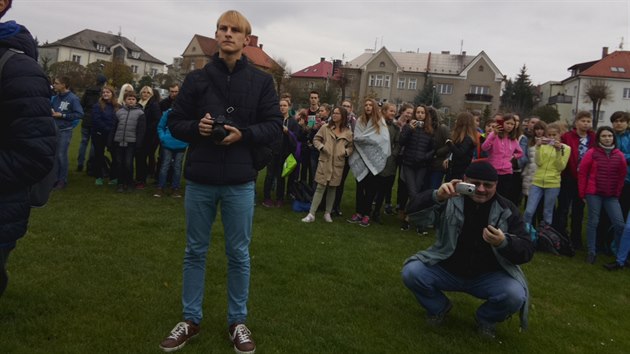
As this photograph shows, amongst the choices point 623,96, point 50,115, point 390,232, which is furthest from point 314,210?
point 623,96

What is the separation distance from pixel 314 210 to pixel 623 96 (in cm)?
7065

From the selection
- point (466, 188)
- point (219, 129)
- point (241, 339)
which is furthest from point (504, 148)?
point (219, 129)

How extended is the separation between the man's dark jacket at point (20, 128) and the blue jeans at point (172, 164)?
7.23m

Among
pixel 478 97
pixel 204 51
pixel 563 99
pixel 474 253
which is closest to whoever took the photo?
pixel 474 253

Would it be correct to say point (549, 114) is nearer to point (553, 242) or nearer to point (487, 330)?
point (553, 242)

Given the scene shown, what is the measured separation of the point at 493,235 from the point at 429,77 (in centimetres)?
6749

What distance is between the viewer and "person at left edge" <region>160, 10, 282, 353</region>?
3.67 meters

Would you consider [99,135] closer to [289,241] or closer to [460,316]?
[289,241]

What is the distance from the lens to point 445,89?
6844cm

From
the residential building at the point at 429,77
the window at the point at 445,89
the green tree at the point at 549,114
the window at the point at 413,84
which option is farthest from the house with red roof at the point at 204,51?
the green tree at the point at 549,114

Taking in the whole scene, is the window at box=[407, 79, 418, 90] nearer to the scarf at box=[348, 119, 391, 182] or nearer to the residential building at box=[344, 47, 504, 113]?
the residential building at box=[344, 47, 504, 113]

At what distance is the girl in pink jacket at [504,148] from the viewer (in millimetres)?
8922

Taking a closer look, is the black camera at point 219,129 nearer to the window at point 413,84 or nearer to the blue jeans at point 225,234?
the blue jeans at point 225,234

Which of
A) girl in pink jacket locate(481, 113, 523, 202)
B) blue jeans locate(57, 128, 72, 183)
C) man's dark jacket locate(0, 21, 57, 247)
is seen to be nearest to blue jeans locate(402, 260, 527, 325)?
man's dark jacket locate(0, 21, 57, 247)
